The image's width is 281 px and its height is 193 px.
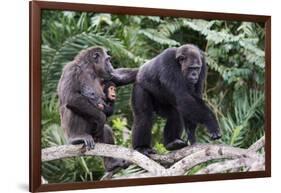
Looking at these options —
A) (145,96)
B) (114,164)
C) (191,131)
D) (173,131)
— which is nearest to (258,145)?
(191,131)

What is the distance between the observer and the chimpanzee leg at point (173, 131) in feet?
10.6

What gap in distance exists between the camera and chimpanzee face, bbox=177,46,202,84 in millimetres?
3250

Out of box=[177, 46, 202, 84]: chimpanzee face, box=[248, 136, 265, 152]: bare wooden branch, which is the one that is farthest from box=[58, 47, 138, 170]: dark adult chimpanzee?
box=[248, 136, 265, 152]: bare wooden branch

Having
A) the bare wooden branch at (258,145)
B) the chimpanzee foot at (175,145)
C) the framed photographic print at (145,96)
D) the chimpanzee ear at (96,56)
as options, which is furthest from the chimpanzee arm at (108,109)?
the bare wooden branch at (258,145)

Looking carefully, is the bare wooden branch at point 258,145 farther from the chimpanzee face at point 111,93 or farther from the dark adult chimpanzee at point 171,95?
the chimpanzee face at point 111,93

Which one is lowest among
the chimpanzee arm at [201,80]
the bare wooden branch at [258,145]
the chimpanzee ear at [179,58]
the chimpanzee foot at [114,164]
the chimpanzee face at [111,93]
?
the chimpanzee foot at [114,164]

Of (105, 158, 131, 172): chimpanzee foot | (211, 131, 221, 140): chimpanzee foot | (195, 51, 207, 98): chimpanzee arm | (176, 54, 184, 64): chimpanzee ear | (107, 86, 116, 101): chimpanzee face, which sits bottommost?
(105, 158, 131, 172): chimpanzee foot

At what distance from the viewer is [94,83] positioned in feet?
10.1

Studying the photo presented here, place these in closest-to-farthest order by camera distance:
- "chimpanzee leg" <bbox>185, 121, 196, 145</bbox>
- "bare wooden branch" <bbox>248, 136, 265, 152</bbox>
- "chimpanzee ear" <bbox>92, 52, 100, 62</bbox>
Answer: "chimpanzee ear" <bbox>92, 52, 100, 62</bbox>, "chimpanzee leg" <bbox>185, 121, 196, 145</bbox>, "bare wooden branch" <bbox>248, 136, 265, 152</bbox>

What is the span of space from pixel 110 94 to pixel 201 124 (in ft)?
1.89

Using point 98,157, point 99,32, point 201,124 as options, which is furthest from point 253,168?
point 99,32

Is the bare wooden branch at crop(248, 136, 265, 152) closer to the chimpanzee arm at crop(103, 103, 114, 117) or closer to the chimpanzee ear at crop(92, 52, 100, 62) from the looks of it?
the chimpanzee arm at crop(103, 103, 114, 117)

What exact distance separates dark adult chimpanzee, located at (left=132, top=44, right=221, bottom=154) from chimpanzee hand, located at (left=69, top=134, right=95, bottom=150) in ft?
0.85

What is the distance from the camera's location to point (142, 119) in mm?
3189
